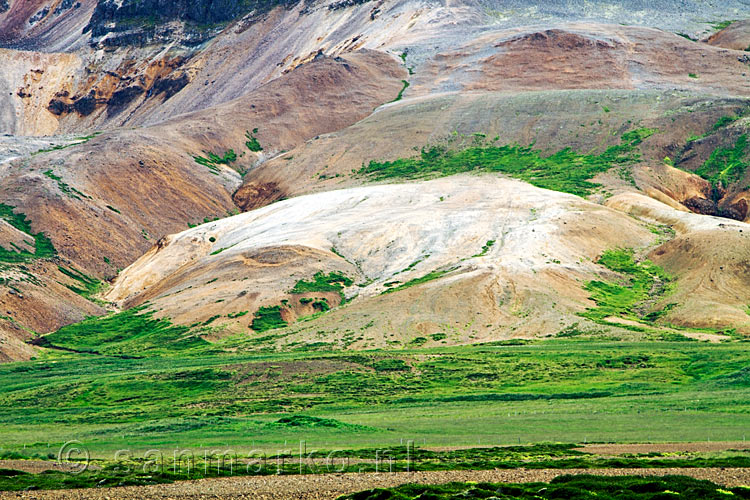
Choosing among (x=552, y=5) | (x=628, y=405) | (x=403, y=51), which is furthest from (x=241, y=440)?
(x=552, y=5)

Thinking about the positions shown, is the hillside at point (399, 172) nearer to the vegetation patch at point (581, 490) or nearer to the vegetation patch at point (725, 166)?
the vegetation patch at point (725, 166)

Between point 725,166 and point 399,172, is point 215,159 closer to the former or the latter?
point 399,172

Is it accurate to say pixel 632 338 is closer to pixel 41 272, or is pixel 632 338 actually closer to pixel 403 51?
pixel 41 272

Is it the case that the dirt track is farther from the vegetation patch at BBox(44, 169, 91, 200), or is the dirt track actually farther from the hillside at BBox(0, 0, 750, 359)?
the vegetation patch at BBox(44, 169, 91, 200)

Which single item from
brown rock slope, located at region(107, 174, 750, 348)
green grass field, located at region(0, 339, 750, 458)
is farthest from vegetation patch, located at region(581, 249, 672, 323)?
green grass field, located at region(0, 339, 750, 458)

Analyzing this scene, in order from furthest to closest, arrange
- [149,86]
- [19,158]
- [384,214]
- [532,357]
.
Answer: [149,86] < [19,158] < [384,214] < [532,357]
